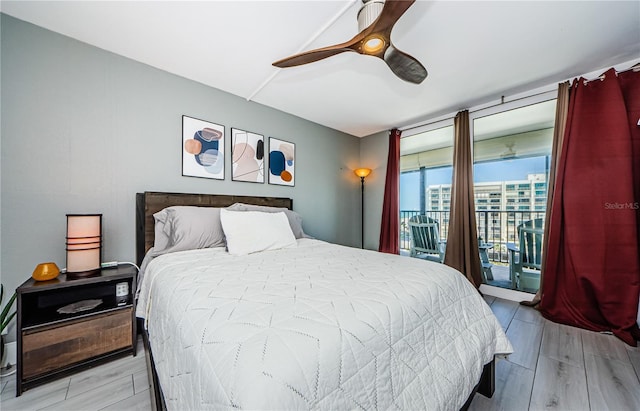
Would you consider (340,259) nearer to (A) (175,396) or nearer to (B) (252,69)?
(A) (175,396)

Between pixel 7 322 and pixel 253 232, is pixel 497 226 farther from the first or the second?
pixel 7 322

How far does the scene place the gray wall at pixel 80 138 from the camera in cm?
159

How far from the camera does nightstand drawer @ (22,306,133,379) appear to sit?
53.2 inches

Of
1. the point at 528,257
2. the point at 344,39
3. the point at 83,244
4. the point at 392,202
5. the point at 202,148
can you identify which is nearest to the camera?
the point at 83,244

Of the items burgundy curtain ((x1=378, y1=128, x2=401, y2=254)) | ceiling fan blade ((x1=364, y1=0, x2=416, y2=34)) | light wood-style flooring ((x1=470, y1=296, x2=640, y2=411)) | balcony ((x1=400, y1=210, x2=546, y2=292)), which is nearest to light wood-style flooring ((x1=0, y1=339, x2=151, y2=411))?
light wood-style flooring ((x1=470, y1=296, x2=640, y2=411))

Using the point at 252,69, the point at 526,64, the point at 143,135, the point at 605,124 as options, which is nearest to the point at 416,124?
the point at 526,64

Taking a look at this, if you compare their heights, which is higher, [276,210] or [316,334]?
[276,210]

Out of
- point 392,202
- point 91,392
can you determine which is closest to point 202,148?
point 91,392

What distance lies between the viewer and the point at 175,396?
79 centimetres

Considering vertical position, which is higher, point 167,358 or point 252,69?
point 252,69

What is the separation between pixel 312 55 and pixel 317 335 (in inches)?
62.6

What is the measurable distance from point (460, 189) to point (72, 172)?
12.8ft

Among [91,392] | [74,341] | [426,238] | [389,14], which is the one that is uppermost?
[389,14]

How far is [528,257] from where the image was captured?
2691mm
